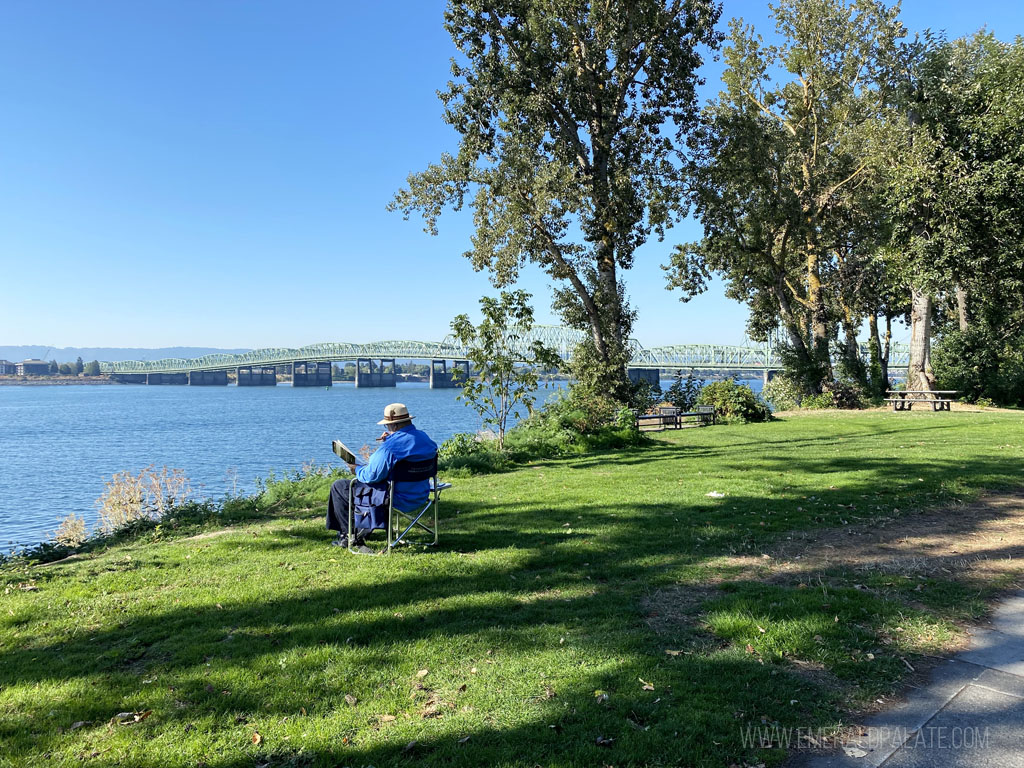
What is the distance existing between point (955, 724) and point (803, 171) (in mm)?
26878

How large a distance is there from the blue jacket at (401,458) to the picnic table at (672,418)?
500 inches

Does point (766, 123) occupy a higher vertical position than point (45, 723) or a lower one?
higher

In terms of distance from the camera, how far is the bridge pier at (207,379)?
503 ft

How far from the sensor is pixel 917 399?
22094 mm

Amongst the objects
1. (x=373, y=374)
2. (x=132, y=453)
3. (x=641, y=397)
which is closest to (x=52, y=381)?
(x=373, y=374)

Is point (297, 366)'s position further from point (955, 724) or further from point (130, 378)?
point (955, 724)

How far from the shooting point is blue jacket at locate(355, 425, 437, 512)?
554cm

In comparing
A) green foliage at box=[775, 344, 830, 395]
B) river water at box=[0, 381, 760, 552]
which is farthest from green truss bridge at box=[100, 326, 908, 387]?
green foliage at box=[775, 344, 830, 395]

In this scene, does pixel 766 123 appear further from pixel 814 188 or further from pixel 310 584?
pixel 310 584

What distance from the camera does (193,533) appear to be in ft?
24.0

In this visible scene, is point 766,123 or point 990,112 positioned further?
point 766,123

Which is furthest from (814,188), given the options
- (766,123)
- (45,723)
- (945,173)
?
(45,723)

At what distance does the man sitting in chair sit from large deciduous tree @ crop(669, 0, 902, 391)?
1893 centimetres

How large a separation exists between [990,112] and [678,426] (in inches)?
582
